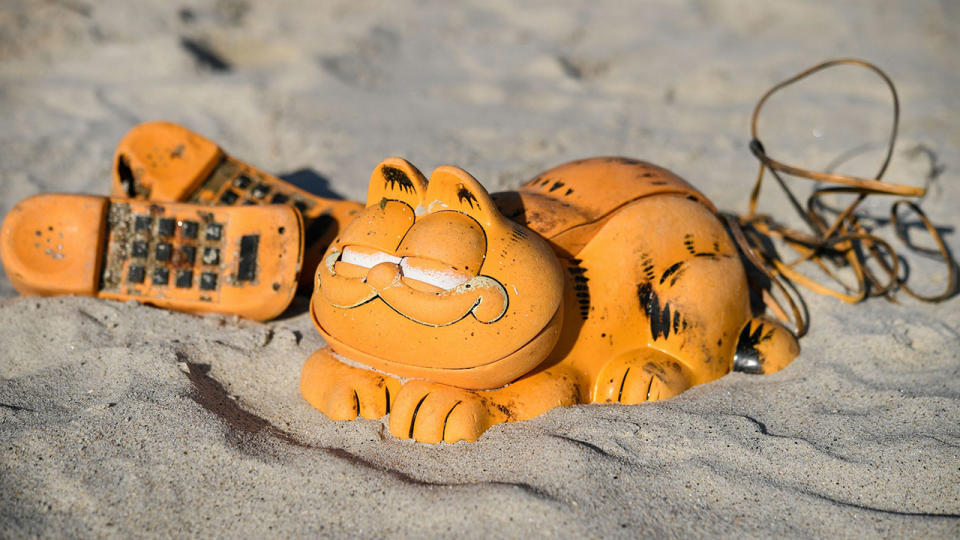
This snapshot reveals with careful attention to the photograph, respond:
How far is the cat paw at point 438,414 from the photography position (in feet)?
6.10

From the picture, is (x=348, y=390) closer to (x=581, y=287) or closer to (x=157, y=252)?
(x=581, y=287)

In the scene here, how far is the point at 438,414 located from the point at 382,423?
8.0 inches

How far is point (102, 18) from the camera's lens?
4730 millimetres

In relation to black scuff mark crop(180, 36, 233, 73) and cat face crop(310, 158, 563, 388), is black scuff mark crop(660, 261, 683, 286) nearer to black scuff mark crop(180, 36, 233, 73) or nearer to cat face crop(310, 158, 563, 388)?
cat face crop(310, 158, 563, 388)

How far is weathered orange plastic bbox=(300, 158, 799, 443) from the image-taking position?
177 centimetres

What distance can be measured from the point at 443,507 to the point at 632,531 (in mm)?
419

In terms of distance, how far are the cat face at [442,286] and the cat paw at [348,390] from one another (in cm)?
11

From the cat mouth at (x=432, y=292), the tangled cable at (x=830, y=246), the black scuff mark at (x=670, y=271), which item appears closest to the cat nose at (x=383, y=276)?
the cat mouth at (x=432, y=292)

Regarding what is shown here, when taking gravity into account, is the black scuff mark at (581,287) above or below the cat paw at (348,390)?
above

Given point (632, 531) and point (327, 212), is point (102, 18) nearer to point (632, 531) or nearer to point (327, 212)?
point (327, 212)

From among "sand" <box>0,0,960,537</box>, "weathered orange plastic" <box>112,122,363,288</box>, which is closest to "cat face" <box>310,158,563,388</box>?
"sand" <box>0,0,960,537</box>

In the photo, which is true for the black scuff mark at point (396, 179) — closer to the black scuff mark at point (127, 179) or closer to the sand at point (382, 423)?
the sand at point (382, 423)

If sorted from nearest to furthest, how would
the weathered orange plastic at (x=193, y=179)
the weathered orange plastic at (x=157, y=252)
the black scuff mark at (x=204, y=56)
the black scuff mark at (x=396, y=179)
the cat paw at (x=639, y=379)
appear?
1. the black scuff mark at (x=396, y=179)
2. the cat paw at (x=639, y=379)
3. the weathered orange plastic at (x=157, y=252)
4. the weathered orange plastic at (x=193, y=179)
5. the black scuff mark at (x=204, y=56)

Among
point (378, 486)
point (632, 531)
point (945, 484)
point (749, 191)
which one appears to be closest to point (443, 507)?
point (378, 486)
